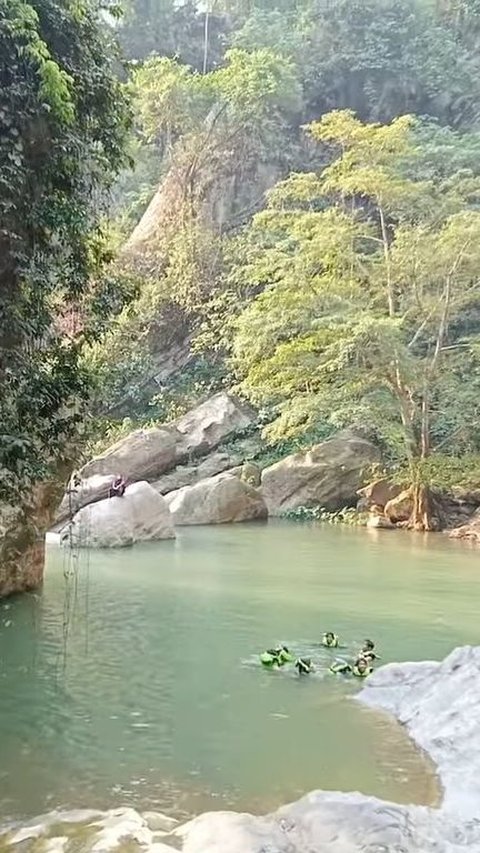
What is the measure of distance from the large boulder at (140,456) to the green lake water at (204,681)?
7054mm

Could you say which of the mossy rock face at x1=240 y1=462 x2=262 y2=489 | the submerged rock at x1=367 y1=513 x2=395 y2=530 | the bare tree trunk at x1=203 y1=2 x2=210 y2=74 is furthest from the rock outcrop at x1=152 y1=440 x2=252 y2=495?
the bare tree trunk at x1=203 y1=2 x2=210 y2=74

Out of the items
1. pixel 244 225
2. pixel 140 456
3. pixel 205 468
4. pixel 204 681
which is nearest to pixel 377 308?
pixel 205 468

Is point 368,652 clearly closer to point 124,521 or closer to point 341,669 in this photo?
point 341,669

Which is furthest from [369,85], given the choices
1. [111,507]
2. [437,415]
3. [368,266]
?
[111,507]

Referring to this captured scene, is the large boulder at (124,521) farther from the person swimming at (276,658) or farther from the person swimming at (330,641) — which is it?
the person swimming at (276,658)

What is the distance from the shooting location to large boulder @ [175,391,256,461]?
68.2 ft

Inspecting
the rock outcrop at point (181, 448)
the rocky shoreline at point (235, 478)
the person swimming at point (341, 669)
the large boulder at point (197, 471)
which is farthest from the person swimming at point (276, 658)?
the large boulder at point (197, 471)

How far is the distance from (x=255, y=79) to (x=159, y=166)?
445cm

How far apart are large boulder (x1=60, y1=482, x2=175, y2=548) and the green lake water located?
5.20ft

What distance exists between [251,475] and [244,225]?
798 centimetres

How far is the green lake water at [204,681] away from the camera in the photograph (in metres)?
4.34

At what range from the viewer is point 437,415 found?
17.7 metres

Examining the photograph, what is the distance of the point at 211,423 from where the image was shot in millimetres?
21266

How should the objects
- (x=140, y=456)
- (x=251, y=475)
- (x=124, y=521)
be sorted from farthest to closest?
(x=251, y=475)
(x=140, y=456)
(x=124, y=521)
